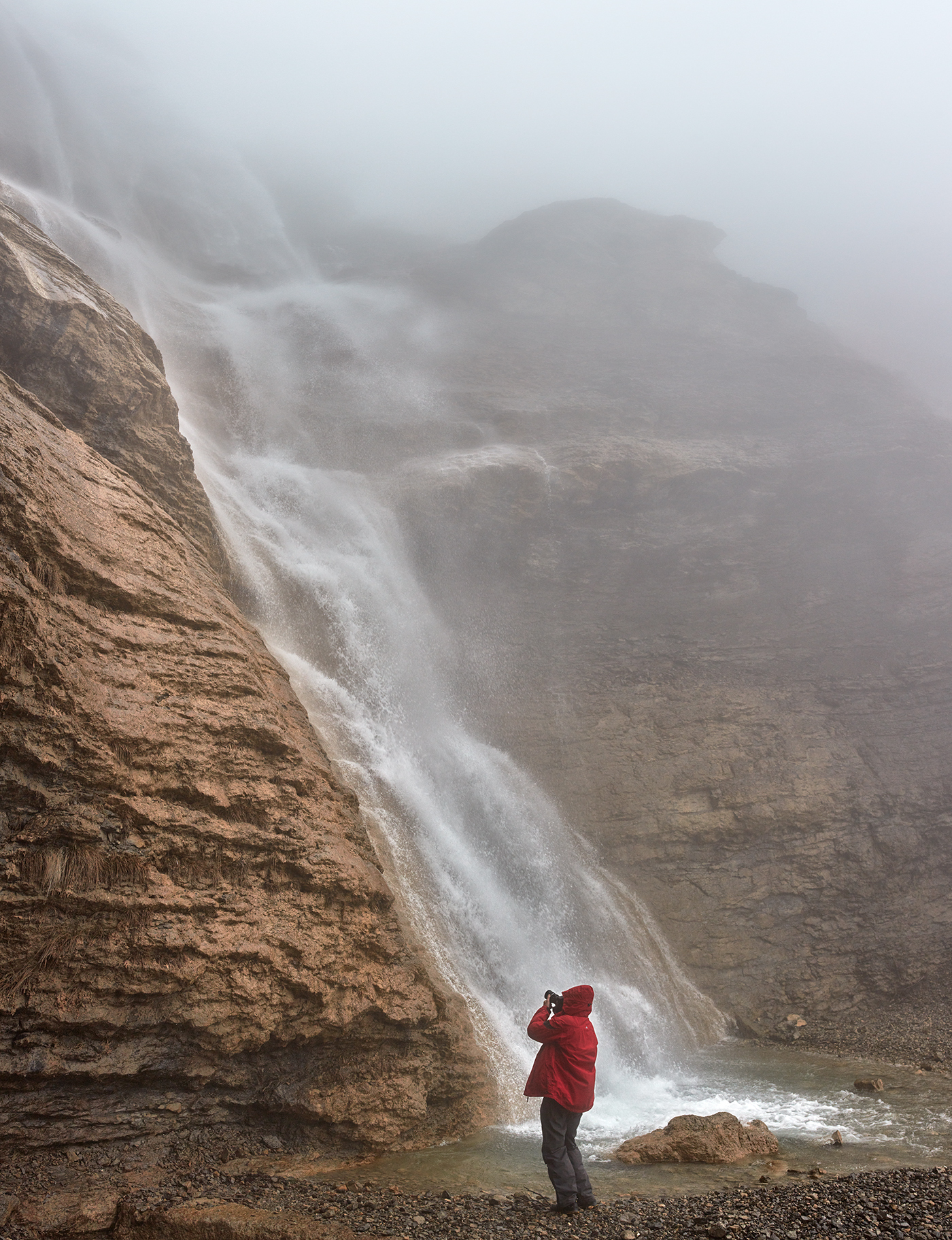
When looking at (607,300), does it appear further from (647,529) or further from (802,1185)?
(802,1185)

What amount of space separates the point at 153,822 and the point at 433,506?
52.1 ft

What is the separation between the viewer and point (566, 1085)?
6.15 m

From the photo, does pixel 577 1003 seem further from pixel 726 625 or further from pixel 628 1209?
pixel 726 625

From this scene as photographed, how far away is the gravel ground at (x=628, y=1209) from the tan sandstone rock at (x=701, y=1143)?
1.12m

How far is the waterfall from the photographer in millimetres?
12312

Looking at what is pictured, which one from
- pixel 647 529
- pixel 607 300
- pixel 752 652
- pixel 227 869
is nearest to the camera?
pixel 227 869

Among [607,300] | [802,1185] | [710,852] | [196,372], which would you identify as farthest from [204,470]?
[607,300]

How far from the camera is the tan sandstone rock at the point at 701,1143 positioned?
7660 mm

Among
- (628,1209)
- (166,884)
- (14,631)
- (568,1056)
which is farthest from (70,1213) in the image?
(14,631)

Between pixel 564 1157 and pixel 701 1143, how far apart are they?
8.31ft

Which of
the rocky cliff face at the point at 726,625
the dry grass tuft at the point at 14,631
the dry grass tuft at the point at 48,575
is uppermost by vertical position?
the rocky cliff face at the point at 726,625

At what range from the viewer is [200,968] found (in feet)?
22.8

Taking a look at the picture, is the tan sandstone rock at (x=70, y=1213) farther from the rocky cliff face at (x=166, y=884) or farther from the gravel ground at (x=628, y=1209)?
the rocky cliff face at (x=166, y=884)

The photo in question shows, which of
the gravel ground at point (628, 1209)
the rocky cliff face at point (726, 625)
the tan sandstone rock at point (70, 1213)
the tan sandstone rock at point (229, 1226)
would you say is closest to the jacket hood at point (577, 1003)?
the gravel ground at point (628, 1209)
